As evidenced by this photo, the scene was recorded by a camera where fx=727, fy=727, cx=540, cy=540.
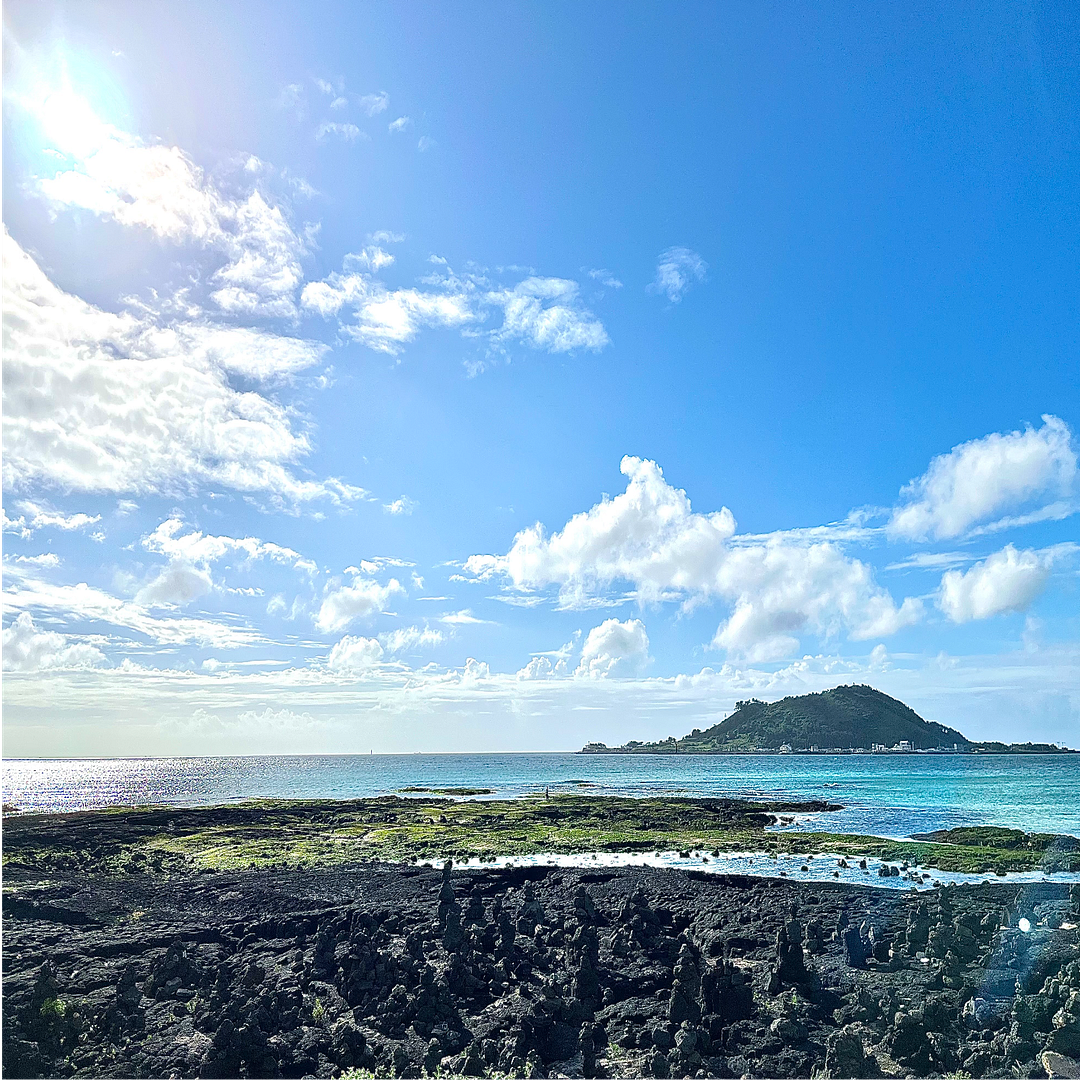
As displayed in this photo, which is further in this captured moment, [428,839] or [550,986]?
[428,839]

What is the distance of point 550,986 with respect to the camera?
2494 centimetres

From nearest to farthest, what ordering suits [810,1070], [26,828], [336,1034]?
1. [810,1070]
2. [336,1034]
3. [26,828]

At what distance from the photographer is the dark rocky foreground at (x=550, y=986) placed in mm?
20250

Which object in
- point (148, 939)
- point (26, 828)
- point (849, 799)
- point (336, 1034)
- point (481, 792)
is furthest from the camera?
point (481, 792)

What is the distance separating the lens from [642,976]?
26.9m

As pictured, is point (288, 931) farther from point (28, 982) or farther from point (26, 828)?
point (26, 828)

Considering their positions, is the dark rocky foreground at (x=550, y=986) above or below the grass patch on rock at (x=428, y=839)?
above

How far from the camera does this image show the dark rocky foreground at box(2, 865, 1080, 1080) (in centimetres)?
2025

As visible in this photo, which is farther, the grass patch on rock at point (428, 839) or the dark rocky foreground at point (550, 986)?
the grass patch on rock at point (428, 839)

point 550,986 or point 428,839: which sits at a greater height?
point 550,986

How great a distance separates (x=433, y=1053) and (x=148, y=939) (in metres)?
19.3

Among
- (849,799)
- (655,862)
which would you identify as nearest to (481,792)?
(849,799)

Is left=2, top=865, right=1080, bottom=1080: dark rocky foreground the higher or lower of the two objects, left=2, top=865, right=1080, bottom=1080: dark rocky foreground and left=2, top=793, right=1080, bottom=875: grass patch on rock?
the higher

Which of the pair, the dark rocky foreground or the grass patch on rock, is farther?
the grass patch on rock
